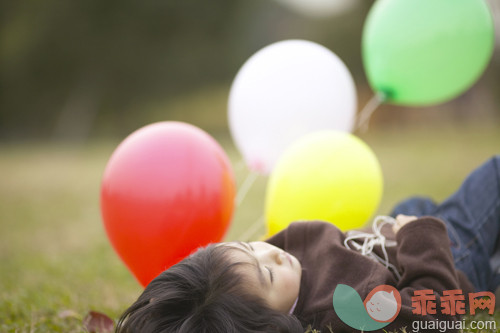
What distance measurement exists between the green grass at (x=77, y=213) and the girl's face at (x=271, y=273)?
0.67m

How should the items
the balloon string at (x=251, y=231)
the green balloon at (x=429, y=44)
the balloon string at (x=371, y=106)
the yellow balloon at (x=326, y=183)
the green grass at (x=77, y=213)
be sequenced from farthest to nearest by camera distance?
the balloon string at (x=251, y=231)
the balloon string at (x=371, y=106)
the green balloon at (x=429, y=44)
the green grass at (x=77, y=213)
the yellow balloon at (x=326, y=183)

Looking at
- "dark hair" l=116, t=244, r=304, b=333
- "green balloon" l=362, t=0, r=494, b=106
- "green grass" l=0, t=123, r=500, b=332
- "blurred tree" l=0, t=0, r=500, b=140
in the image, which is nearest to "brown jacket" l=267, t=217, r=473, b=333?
"dark hair" l=116, t=244, r=304, b=333

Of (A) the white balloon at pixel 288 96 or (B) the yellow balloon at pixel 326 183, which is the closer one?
(B) the yellow balloon at pixel 326 183

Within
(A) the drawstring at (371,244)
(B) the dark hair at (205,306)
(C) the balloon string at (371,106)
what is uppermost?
(C) the balloon string at (371,106)

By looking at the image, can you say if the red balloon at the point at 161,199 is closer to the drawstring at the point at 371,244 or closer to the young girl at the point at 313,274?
the young girl at the point at 313,274

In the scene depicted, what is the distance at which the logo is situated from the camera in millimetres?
1271

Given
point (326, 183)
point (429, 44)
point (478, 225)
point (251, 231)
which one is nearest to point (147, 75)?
point (251, 231)

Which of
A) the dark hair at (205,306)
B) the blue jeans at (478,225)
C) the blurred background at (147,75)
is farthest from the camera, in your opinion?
the blurred background at (147,75)

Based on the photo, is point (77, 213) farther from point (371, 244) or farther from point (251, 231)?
point (371, 244)

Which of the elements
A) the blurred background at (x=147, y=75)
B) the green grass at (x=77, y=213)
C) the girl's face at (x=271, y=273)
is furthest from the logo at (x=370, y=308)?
the blurred background at (x=147, y=75)

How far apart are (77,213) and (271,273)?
10.3 feet

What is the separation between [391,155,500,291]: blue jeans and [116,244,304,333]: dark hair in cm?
72

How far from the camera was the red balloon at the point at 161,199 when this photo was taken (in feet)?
5.37

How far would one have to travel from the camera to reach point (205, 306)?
1.18 metres
